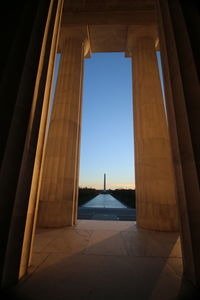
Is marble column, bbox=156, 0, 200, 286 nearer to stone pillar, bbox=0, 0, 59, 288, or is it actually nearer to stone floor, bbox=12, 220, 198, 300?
stone floor, bbox=12, 220, 198, 300

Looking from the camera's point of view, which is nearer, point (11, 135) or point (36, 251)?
point (11, 135)

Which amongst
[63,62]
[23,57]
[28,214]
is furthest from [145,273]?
[63,62]

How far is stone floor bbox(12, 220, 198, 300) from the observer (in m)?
2.93

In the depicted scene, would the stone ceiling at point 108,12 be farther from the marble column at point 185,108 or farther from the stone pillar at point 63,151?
the marble column at point 185,108

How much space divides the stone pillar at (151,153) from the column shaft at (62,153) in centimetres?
477

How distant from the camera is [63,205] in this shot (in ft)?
29.4

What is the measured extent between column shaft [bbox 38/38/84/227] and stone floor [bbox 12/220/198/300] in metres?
2.70

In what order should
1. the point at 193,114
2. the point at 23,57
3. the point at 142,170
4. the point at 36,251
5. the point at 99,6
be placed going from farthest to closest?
the point at 99,6, the point at 142,170, the point at 36,251, the point at 23,57, the point at 193,114

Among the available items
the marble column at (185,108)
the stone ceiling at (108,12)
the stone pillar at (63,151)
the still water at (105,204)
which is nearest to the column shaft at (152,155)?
the stone ceiling at (108,12)

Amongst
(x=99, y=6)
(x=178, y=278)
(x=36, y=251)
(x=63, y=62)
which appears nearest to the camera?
(x=178, y=278)

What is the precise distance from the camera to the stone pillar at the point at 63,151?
8.82 metres

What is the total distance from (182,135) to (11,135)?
15.4 ft

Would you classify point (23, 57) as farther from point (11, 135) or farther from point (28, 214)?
point (28, 214)

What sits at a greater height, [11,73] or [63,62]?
[63,62]
